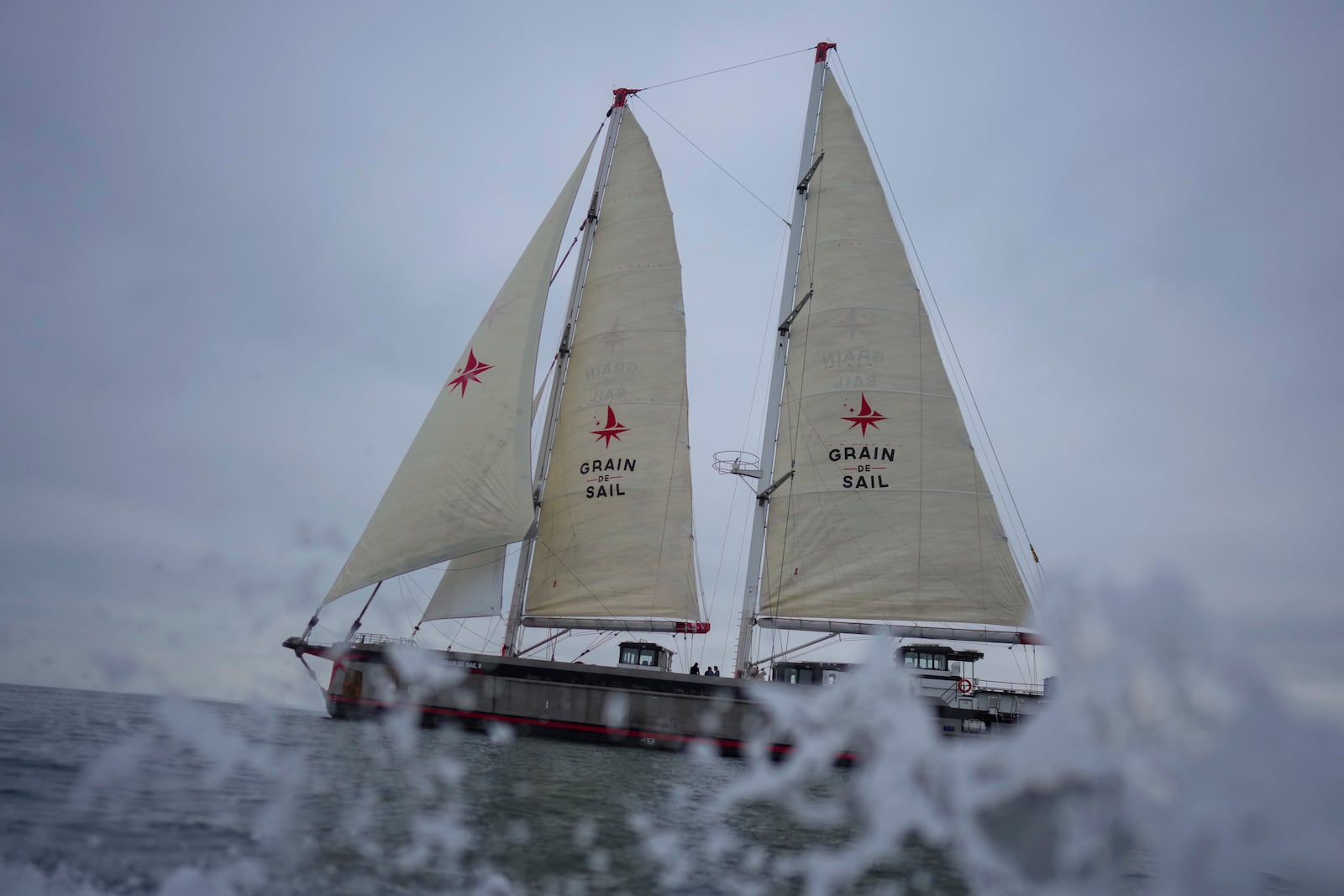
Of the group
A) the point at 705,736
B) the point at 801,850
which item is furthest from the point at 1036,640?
the point at 801,850

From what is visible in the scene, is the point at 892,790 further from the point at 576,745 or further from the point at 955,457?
the point at 955,457

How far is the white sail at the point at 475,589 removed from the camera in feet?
113

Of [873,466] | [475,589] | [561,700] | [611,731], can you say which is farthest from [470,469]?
[873,466]

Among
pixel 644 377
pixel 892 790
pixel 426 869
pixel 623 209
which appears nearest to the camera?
pixel 426 869

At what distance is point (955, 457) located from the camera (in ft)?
112

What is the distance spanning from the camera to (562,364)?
39562mm

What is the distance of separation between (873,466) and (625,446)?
973 centimetres

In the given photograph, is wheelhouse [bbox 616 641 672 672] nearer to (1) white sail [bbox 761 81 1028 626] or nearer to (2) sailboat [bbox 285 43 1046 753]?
(2) sailboat [bbox 285 43 1046 753]

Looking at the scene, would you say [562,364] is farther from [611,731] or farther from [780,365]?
[611,731]

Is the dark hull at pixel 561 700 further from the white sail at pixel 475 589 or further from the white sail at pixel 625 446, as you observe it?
the white sail at pixel 625 446

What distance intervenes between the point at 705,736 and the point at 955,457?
13735 mm

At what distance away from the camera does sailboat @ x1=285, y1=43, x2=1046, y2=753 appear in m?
31.9

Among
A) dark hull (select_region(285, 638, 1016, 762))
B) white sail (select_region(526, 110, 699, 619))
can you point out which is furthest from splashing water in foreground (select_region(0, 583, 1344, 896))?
white sail (select_region(526, 110, 699, 619))

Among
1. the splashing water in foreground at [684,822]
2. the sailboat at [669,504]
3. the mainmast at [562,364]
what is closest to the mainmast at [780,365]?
the sailboat at [669,504]
